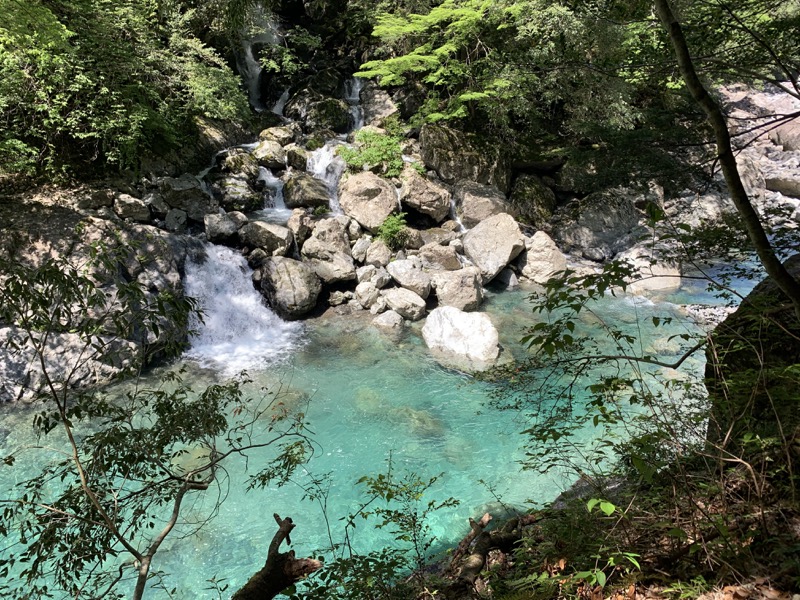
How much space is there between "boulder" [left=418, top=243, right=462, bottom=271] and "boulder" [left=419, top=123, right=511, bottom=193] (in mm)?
3381

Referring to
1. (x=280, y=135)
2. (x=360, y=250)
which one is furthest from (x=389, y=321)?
(x=280, y=135)

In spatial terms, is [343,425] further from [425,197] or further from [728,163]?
[425,197]

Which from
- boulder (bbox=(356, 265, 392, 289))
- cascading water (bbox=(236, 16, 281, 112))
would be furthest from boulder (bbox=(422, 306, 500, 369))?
cascading water (bbox=(236, 16, 281, 112))

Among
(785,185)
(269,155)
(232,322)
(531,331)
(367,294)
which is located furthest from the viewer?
(785,185)

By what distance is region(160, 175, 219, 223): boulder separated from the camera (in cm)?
1130

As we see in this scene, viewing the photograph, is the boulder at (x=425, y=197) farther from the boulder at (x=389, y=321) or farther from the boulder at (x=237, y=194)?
the boulder at (x=389, y=321)

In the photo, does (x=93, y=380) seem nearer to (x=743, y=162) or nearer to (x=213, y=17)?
(x=213, y=17)

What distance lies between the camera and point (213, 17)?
1402 cm

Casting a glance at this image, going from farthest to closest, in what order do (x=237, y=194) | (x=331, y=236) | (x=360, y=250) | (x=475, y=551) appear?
1. (x=237, y=194)
2. (x=360, y=250)
3. (x=331, y=236)
4. (x=475, y=551)

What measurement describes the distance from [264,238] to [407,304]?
12.8ft

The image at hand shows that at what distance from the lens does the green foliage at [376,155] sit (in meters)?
14.0

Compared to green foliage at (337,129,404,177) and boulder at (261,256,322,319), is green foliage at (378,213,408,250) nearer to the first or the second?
green foliage at (337,129,404,177)

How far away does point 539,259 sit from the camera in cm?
1269

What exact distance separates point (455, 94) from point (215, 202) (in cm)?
899
